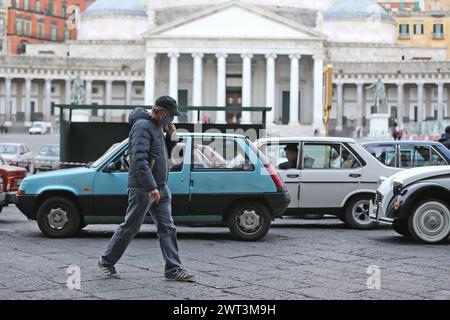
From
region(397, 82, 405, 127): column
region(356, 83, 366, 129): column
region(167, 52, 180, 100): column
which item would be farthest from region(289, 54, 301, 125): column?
region(397, 82, 405, 127): column

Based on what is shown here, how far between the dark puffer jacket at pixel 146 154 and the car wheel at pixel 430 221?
5.01m

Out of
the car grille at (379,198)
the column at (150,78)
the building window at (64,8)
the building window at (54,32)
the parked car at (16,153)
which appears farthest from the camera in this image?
the building window at (64,8)

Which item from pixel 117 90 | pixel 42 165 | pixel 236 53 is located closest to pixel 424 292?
pixel 42 165

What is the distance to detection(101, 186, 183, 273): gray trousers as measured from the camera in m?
9.21

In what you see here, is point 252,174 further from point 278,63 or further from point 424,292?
point 278,63

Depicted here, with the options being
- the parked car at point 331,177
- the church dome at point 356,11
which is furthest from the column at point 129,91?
the parked car at point 331,177

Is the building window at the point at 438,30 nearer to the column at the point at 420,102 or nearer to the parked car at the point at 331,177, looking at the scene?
the column at the point at 420,102

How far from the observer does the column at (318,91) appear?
78.8m

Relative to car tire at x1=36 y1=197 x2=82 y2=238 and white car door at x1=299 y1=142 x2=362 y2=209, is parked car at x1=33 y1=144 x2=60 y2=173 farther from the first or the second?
car tire at x1=36 y1=197 x2=82 y2=238

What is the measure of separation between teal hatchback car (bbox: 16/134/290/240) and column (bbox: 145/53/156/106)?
218ft

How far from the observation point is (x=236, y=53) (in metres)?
79.4

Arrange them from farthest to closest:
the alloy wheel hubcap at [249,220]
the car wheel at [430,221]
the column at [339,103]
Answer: the column at [339,103]
the alloy wheel hubcap at [249,220]
the car wheel at [430,221]
